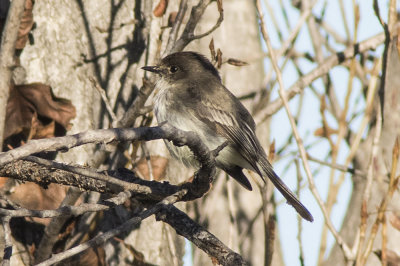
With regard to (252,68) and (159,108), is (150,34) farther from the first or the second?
(252,68)

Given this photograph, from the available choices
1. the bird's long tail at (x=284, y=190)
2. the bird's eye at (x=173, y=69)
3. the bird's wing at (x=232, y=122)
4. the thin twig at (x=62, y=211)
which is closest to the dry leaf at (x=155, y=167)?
the bird's wing at (x=232, y=122)

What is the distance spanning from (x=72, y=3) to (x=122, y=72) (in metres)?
0.68

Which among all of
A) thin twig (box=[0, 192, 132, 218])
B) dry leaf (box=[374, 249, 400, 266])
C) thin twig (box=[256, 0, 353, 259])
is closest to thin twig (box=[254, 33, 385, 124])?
thin twig (box=[256, 0, 353, 259])

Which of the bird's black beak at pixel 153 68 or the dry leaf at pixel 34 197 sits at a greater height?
the bird's black beak at pixel 153 68

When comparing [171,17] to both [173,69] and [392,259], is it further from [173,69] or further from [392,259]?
[392,259]

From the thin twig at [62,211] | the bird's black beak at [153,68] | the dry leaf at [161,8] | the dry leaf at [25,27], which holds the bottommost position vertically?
the thin twig at [62,211]

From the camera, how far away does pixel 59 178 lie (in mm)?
3822

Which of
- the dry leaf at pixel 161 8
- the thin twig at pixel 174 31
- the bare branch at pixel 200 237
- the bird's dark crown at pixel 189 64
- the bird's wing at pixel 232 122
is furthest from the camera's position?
the bird's dark crown at pixel 189 64

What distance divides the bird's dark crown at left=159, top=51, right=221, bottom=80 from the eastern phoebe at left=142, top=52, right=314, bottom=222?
0.48 feet

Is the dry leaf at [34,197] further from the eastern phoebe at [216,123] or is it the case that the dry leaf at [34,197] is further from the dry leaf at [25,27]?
the dry leaf at [25,27]

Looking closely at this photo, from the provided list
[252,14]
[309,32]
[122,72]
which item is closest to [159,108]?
[122,72]

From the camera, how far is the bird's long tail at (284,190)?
439 cm

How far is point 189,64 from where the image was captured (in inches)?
221

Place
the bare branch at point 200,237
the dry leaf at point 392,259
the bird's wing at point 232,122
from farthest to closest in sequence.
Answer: the dry leaf at point 392,259 < the bird's wing at point 232,122 < the bare branch at point 200,237
